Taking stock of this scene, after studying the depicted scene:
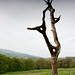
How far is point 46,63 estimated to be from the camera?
6309 cm

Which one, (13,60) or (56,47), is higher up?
(13,60)

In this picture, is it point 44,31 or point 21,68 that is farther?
point 21,68

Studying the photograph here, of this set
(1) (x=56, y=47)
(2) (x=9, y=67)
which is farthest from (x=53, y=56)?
(2) (x=9, y=67)

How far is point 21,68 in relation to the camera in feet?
169

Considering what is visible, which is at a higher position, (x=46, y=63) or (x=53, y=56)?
(x=46, y=63)

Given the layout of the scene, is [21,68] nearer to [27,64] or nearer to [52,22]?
[27,64]

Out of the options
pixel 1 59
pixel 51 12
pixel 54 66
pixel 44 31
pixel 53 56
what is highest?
pixel 1 59

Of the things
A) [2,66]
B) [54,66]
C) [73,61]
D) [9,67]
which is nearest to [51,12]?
[54,66]

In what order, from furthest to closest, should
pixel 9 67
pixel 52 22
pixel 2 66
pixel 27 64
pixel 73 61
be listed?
pixel 73 61 → pixel 27 64 → pixel 9 67 → pixel 2 66 → pixel 52 22

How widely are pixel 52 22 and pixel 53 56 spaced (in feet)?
3.30

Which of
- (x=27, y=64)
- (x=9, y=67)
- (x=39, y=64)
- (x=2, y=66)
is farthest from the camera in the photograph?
(x=39, y=64)

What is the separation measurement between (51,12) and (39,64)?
58036mm

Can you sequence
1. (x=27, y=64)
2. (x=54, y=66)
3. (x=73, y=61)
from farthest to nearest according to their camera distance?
(x=73, y=61), (x=27, y=64), (x=54, y=66)

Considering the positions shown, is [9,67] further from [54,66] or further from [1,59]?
[54,66]
